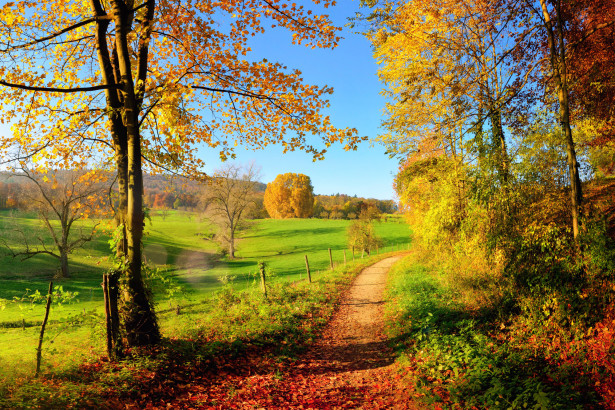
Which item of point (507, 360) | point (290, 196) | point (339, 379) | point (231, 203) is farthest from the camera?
point (290, 196)

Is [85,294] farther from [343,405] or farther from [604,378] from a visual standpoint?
[604,378]

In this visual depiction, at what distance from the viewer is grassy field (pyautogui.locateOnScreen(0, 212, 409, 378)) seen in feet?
22.4

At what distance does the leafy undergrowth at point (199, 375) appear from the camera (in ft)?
15.9

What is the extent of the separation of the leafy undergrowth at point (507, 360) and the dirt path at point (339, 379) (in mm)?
471

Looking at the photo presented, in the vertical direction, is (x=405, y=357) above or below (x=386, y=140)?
below

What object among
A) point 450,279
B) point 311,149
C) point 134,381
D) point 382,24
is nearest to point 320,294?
point 450,279

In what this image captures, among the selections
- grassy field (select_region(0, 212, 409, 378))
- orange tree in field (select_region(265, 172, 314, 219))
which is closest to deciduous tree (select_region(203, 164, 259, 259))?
grassy field (select_region(0, 212, 409, 378))

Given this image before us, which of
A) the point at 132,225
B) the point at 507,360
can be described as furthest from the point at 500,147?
the point at 132,225

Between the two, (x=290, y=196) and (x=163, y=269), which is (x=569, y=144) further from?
(x=290, y=196)

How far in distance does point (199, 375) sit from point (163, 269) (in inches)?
108

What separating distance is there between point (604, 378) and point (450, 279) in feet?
19.5

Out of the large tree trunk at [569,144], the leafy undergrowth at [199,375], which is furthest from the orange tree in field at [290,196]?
the large tree trunk at [569,144]

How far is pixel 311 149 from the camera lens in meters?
7.70

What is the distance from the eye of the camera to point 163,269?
7645mm
